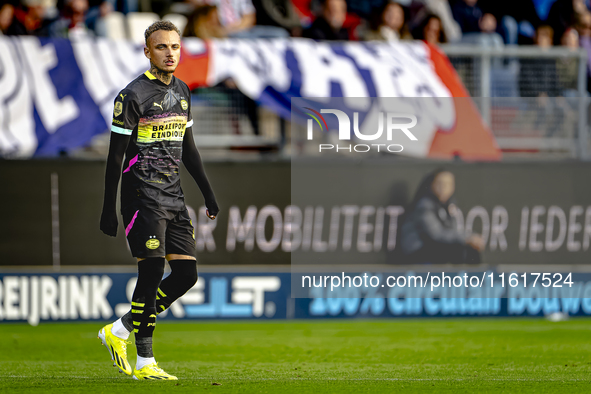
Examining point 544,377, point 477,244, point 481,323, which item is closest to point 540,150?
point 477,244

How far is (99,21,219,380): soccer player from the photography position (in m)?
5.24

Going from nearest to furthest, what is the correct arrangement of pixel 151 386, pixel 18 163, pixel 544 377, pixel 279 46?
1. pixel 151 386
2. pixel 544 377
3. pixel 18 163
4. pixel 279 46

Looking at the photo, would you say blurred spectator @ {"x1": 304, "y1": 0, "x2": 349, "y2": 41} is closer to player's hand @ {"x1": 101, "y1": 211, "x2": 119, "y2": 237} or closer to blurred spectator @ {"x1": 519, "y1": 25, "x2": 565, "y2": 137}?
blurred spectator @ {"x1": 519, "y1": 25, "x2": 565, "y2": 137}

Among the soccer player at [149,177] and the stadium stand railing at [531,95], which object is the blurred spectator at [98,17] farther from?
the soccer player at [149,177]

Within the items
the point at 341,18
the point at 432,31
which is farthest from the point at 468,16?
the point at 341,18

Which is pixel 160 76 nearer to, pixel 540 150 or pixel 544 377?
pixel 544 377

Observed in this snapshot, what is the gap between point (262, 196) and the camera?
9.25 meters

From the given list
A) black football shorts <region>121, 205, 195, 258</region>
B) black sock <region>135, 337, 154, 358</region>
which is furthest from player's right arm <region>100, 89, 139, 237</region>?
black sock <region>135, 337, 154, 358</region>

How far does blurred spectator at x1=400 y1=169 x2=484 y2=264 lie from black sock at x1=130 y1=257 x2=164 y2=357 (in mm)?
4488

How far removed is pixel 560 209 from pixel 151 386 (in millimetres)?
5788

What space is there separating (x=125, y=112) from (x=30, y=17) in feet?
19.1

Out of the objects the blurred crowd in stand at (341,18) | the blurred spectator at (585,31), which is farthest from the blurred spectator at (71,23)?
the blurred spectator at (585,31)

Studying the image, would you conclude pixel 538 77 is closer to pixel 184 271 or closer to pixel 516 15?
pixel 516 15

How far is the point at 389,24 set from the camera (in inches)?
416
